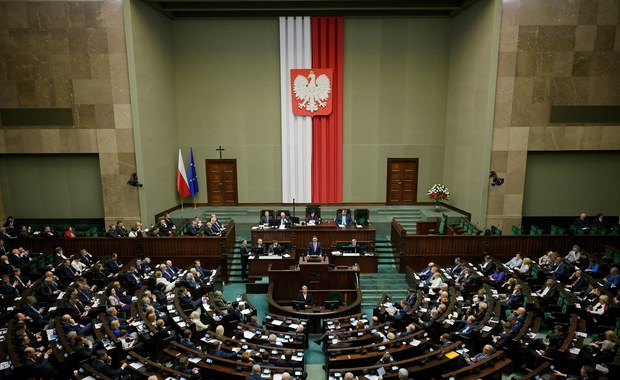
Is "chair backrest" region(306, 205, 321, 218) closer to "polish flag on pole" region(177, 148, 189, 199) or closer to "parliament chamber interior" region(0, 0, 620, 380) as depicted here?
"parliament chamber interior" region(0, 0, 620, 380)

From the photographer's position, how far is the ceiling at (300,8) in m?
16.5

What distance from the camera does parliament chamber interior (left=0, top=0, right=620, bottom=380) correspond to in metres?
8.25

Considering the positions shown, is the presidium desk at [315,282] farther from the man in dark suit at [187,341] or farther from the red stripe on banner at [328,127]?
the red stripe on banner at [328,127]

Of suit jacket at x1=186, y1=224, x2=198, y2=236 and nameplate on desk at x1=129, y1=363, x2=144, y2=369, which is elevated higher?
suit jacket at x1=186, y1=224, x2=198, y2=236

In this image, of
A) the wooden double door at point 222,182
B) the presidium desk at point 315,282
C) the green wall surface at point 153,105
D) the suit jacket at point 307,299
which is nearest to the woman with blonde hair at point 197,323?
the presidium desk at point 315,282

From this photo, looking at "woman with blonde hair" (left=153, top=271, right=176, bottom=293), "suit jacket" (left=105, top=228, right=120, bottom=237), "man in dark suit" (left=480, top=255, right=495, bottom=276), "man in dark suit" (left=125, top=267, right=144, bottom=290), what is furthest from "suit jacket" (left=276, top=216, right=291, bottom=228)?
"man in dark suit" (left=480, top=255, right=495, bottom=276)

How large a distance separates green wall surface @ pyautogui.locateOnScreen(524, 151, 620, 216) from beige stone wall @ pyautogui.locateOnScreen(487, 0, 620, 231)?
2.06ft

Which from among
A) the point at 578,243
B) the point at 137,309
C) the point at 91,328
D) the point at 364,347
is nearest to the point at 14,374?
the point at 91,328

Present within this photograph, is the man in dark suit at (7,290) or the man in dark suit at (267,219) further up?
the man in dark suit at (267,219)

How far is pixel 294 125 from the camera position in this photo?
18.4 metres

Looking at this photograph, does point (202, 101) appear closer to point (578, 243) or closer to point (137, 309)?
point (137, 309)

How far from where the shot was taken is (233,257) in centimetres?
1416

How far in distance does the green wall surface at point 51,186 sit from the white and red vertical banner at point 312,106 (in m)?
8.43

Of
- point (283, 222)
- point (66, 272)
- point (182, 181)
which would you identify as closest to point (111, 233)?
point (66, 272)
